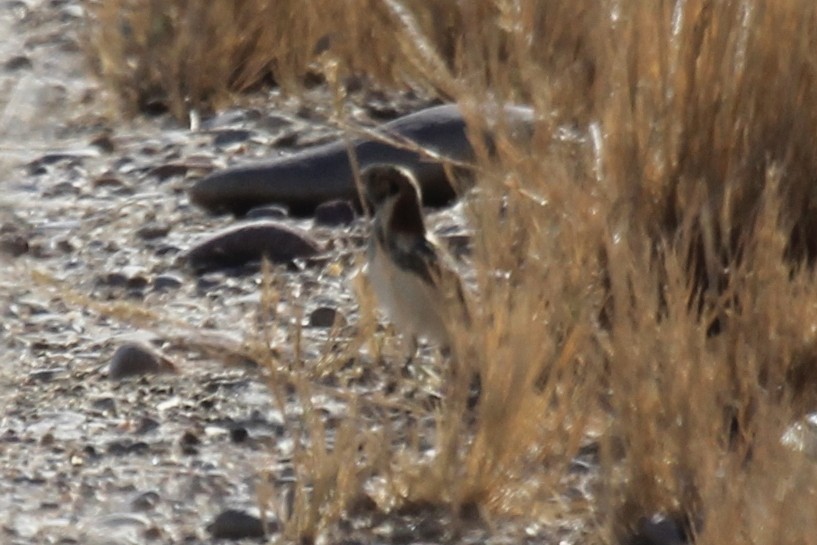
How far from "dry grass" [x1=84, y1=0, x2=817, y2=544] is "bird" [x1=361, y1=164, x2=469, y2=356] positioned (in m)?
0.21

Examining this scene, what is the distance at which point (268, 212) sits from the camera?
6660 millimetres

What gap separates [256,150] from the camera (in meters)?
7.19

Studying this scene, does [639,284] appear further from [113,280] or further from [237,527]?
[113,280]

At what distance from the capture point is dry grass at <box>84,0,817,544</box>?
3959mm

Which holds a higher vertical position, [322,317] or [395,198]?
[395,198]

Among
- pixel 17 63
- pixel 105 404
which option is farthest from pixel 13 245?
pixel 17 63

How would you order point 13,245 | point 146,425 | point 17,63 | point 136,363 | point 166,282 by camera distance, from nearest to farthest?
point 146,425 < point 136,363 < point 166,282 < point 13,245 < point 17,63

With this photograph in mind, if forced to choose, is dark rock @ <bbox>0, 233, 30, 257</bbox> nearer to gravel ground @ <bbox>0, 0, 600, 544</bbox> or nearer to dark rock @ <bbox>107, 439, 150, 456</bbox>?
gravel ground @ <bbox>0, 0, 600, 544</bbox>

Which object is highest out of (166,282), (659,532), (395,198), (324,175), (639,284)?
(639,284)

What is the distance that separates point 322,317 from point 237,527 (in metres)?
1.49

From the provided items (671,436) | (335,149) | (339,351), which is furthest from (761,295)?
(335,149)

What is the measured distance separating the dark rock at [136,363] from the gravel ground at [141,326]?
3cm

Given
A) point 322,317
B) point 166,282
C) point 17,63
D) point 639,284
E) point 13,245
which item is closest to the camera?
point 639,284

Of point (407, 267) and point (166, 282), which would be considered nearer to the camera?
point (407, 267)
